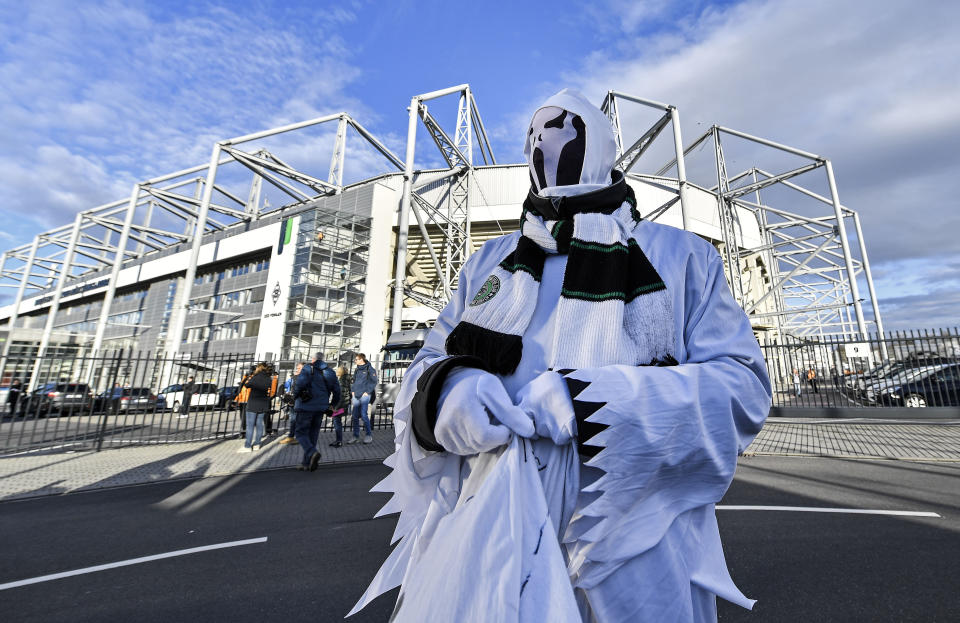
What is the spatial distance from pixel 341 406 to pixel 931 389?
1319 centimetres

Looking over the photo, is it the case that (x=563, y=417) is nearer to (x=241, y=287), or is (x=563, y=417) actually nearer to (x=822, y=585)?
(x=822, y=585)

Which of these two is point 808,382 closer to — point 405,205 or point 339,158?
point 405,205

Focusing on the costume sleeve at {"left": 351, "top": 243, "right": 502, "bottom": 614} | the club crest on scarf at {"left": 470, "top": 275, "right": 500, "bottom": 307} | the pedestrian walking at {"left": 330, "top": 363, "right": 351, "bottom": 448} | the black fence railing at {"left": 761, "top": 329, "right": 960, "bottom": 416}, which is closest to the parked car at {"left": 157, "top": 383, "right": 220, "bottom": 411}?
the pedestrian walking at {"left": 330, "top": 363, "right": 351, "bottom": 448}

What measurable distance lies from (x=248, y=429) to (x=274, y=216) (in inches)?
980

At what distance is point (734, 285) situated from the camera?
16.3 metres

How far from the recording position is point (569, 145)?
1105 mm

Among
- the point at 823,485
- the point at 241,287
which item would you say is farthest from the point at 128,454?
the point at 241,287

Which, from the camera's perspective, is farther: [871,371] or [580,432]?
[871,371]

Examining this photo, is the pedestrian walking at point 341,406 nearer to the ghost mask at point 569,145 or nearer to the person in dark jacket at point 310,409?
the person in dark jacket at point 310,409

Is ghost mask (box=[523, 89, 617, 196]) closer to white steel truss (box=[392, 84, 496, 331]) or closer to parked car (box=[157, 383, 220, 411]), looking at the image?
parked car (box=[157, 383, 220, 411])

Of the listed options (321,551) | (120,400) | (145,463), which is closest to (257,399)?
(145,463)

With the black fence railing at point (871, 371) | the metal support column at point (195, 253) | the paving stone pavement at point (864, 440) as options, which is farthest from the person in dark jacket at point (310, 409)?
the metal support column at point (195, 253)

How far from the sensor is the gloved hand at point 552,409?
28.6 inches

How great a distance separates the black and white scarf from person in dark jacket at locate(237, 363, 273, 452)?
851cm
